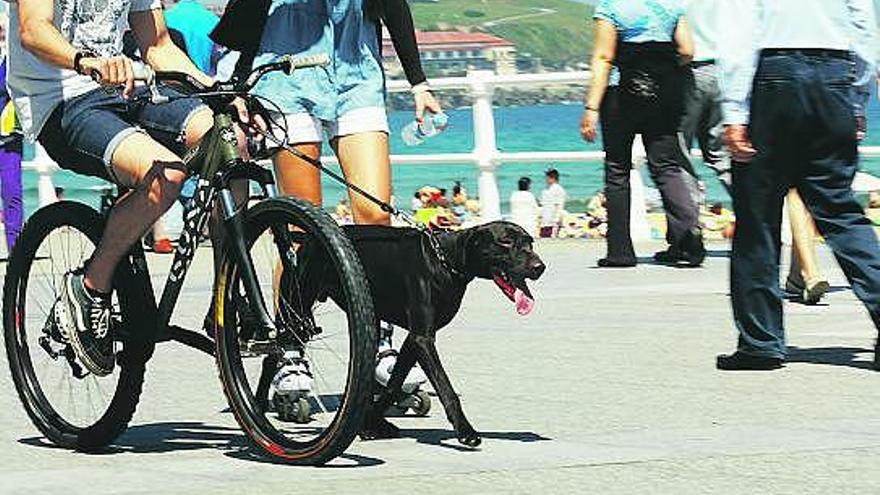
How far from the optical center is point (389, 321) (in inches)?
284

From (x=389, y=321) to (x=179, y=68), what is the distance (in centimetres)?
103

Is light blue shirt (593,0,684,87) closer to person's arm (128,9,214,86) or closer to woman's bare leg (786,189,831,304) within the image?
woman's bare leg (786,189,831,304)

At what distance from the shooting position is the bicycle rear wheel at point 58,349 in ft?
23.5

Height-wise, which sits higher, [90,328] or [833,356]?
[90,328]

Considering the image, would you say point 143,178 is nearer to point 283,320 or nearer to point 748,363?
point 283,320

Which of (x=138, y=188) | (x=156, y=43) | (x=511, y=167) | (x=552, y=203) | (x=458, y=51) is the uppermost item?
(x=156, y=43)

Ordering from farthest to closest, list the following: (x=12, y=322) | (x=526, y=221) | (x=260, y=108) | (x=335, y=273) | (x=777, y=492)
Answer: (x=526, y=221) → (x=12, y=322) → (x=260, y=108) → (x=335, y=273) → (x=777, y=492)

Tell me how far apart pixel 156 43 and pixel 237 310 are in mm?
1043

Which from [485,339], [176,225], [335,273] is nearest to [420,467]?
[335,273]

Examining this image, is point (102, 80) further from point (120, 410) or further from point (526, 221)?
point (526, 221)

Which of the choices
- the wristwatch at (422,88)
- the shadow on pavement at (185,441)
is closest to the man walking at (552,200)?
the wristwatch at (422,88)

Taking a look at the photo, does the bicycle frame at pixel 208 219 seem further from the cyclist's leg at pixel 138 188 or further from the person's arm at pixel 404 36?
the person's arm at pixel 404 36

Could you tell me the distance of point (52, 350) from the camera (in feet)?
24.2

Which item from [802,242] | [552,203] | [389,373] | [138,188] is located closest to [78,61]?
[138,188]
